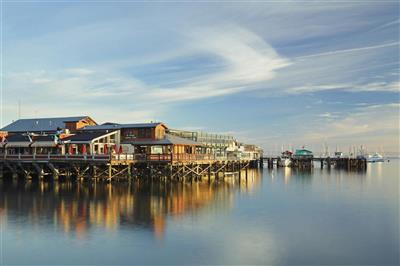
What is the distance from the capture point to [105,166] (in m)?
48.4

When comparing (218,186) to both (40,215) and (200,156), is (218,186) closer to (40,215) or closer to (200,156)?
(200,156)

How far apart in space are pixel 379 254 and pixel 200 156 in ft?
110

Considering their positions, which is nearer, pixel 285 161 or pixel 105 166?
pixel 105 166

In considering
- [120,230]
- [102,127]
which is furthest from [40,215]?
[102,127]

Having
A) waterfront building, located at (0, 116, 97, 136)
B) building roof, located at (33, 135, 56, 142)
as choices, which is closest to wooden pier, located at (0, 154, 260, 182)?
building roof, located at (33, 135, 56, 142)

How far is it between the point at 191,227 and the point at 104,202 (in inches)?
431

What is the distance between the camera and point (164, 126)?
184 ft

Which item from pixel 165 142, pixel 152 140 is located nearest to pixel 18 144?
pixel 152 140

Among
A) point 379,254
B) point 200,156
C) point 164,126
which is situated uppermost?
point 164,126

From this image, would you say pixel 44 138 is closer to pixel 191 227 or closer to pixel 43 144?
pixel 43 144

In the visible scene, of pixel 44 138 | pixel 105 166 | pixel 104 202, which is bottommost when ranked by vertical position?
pixel 104 202

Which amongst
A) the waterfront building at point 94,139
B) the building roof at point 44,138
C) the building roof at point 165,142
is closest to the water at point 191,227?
the waterfront building at point 94,139

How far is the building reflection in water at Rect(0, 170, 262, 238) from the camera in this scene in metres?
25.8

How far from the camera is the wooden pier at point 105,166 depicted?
152ft
